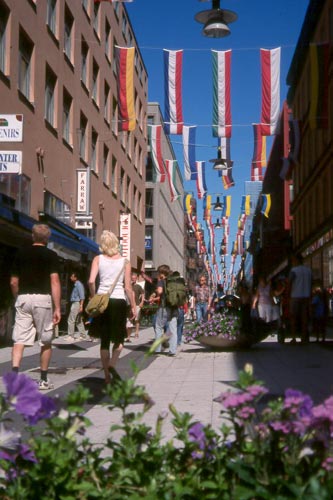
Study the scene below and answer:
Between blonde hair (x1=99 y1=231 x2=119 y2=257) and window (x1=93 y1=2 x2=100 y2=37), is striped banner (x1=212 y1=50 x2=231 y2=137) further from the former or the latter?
window (x1=93 y1=2 x2=100 y2=37)

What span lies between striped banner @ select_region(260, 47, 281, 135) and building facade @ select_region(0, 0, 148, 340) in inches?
162

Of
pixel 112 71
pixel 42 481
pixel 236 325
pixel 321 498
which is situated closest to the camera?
pixel 321 498

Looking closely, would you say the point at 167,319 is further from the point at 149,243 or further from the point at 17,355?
the point at 149,243

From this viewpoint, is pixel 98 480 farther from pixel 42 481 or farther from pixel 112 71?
pixel 112 71

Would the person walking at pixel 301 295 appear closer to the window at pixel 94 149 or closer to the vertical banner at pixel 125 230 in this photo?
the window at pixel 94 149

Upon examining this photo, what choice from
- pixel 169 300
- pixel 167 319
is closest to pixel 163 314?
pixel 167 319

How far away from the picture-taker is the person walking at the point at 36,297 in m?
7.92

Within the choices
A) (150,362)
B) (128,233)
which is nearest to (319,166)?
(128,233)

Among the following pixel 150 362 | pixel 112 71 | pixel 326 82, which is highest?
pixel 112 71

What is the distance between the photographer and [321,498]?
2244 mm

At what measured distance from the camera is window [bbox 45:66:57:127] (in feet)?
72.0

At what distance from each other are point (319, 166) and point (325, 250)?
4.08 meters

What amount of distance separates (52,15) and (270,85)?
8536 millimetres

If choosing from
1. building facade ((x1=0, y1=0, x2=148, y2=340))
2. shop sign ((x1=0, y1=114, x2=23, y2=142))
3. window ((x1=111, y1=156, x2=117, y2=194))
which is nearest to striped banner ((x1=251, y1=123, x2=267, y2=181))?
building facade ((x1=0, y1=0, x2=148, y2=340))
